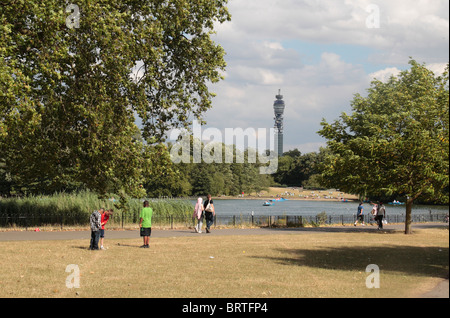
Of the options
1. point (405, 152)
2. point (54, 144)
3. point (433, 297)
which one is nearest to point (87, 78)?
point (54, 144)

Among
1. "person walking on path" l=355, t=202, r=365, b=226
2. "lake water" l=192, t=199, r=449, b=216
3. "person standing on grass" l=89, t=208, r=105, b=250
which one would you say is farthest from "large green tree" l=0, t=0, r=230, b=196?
"lake water" l=192, t=199, r=449, b=216

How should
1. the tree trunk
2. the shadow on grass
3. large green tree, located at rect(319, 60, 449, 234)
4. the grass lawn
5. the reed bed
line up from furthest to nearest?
the reed bed → the tree trunk → large green tree, located at rect(319, 60, 449, 234) → the shadow on grass → the grass lawn

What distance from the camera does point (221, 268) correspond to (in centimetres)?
1538

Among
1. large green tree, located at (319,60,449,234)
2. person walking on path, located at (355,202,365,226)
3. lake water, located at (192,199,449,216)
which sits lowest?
lake water, located at (192,199,449,216)

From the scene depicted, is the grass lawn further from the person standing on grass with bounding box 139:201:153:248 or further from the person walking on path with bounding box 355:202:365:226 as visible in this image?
the person walking on path with bounding box 355:202:365:226

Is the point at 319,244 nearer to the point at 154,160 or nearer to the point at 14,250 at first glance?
the point at 154,160

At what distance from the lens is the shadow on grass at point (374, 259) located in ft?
48.4

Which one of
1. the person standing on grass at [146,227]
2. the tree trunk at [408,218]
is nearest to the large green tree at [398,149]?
the tree trunk at [408,218]

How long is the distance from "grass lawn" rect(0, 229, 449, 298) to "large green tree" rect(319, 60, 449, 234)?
6.00m

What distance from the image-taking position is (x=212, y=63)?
26734 mm

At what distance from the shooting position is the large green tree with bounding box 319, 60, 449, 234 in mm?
27734

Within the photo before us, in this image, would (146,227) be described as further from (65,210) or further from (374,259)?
(65,210)

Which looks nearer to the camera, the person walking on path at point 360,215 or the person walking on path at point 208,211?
the person walking on path at point 208,211

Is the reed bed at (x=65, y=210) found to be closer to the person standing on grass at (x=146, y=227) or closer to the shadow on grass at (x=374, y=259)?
the person standing on grass at (x=146, y=227)
